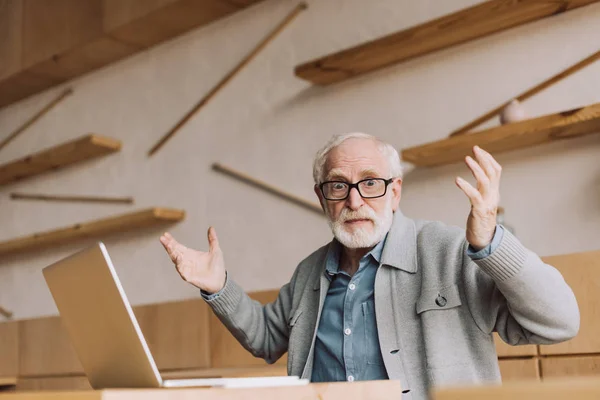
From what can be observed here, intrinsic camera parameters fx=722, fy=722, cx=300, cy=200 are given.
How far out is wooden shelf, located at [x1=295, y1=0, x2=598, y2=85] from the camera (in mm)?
2691

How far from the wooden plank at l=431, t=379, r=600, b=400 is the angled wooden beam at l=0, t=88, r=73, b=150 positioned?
15.0 feet

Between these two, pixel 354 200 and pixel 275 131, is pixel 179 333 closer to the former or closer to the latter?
pixel 275 131

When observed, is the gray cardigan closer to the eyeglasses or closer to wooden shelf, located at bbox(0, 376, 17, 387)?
the eyeglasses

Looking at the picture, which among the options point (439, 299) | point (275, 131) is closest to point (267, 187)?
point (275, 131)

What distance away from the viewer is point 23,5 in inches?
189

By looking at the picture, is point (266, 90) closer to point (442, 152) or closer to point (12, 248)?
Result: point (442, 152)

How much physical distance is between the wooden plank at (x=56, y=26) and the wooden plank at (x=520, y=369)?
9.69 ft

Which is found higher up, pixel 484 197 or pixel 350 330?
pixel 484 197

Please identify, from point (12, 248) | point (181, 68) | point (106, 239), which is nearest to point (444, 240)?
point (181, 68)

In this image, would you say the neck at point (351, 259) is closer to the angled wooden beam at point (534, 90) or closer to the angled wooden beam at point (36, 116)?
the angled wooden beam at point (534, 90)

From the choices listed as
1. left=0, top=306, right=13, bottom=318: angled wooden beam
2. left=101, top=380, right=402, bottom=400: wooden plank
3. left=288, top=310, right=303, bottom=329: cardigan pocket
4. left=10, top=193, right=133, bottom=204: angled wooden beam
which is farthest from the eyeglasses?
left=0, top=306, right=13, bottom=318: angled wooden beam

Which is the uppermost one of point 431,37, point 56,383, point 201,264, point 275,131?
point 431,37

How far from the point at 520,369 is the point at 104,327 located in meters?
1.58

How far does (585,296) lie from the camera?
229cm
